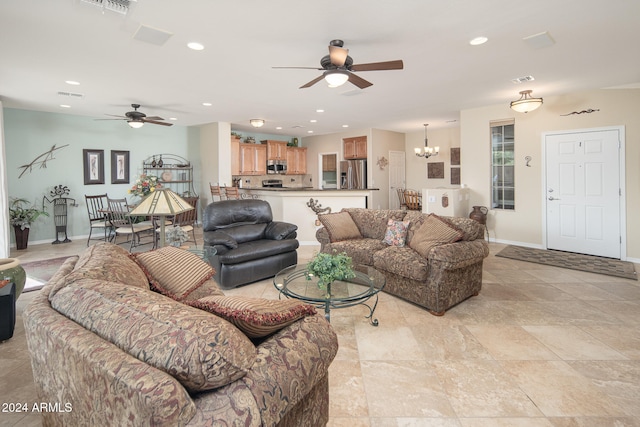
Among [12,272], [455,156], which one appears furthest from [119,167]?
Answer: [455,156]

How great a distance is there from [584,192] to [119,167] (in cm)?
892

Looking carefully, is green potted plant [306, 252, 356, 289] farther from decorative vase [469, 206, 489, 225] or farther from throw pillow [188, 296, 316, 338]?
decorative vase [469, 206, 489, 225]

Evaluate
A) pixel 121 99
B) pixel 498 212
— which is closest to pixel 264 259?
pixel 121 99

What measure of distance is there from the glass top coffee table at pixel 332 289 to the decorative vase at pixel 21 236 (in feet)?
19.2

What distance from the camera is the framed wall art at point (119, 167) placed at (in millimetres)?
7359

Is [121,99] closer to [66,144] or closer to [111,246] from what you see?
[66,144]

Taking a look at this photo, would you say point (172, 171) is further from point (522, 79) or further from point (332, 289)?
point (522, 79)

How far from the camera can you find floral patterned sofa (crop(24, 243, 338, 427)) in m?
0.86

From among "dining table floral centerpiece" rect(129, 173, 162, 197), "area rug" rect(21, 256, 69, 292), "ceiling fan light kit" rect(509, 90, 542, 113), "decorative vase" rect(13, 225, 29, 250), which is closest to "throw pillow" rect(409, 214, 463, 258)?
"ceiling fan light kit" rect(509, 90, 542, 113)

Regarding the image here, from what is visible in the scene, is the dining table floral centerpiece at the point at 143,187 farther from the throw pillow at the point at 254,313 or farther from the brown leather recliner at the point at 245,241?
the throw pillow at the point at 254,313

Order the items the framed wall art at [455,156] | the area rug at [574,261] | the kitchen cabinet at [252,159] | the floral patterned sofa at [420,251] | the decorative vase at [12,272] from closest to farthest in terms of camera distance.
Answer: the decorative vase at [12,272], the floral patterned sofa at [420,251], the area rug at [574,261], the kitchen cabinet at [252,159], the framed wall art at [455,156]

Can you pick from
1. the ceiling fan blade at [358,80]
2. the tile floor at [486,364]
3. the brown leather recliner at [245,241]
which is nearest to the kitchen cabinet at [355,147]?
the brown leather recliner at [245,241]

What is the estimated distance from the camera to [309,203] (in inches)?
239

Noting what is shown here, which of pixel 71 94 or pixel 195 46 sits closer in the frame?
pixel 195 46
